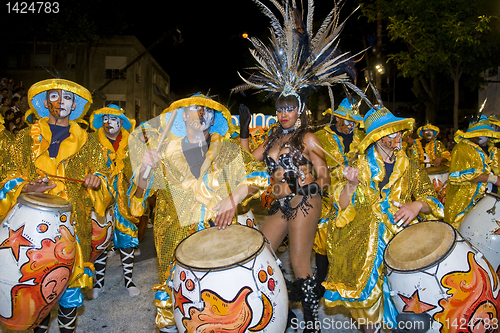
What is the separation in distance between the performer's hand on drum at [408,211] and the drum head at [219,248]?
123 cm

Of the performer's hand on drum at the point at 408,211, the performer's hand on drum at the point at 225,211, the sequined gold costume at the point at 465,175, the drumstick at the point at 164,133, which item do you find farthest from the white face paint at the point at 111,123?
the sequined gold costume at the point at 465,175

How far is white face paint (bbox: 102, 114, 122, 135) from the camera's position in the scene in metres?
4.83

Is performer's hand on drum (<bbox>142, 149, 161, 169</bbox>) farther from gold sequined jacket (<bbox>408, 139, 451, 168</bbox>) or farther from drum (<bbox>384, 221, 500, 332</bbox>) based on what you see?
gold sequined jacket (<bbox>408, 139, 451, 168</bbox>)

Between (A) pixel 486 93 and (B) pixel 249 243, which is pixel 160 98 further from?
(B) pixel 249 243

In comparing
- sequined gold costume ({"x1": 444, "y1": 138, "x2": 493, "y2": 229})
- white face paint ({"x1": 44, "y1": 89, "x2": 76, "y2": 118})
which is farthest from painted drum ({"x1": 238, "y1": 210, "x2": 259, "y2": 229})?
sequined gold costume ({"x1": 444, "y1": 138, "x2": 493, "y2": 229})

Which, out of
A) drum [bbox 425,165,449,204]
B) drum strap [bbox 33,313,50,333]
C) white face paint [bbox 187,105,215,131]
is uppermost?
white face paint [bbox 187,105,215,131]

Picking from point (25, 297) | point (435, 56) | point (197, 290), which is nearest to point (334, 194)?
point (197, 290)

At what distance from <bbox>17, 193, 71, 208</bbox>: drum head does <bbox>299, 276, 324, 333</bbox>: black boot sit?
1954 millimetres

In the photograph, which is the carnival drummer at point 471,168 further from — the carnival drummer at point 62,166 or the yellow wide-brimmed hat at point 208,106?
the carnival drummer at point 62,166

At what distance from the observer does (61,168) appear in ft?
9.80

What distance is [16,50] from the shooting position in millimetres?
23125

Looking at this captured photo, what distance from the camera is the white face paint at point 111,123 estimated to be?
4.83 meters

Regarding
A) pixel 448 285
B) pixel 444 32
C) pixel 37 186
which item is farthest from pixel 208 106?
pixel 444 32

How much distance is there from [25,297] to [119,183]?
207 centimetres
